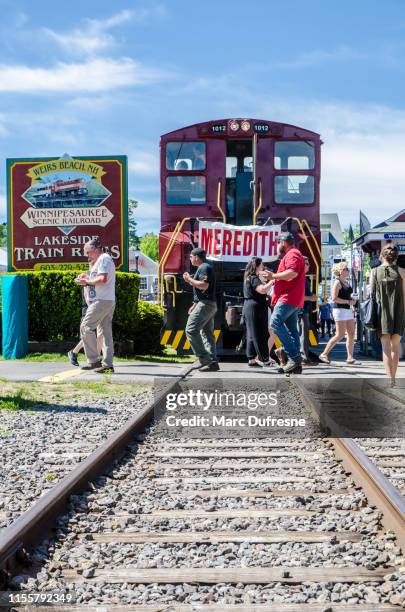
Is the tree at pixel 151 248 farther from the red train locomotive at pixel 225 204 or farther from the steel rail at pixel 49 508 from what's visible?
the steel rail at pixel 49 508

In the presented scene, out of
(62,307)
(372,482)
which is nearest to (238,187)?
(62,307)

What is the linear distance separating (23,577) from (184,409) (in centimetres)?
507

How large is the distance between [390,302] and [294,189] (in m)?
6.35

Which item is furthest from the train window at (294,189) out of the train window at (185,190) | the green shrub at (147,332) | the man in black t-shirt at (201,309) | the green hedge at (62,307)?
the man in black t-shirt at (201,309)

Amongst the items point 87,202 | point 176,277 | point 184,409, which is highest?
point 87,202

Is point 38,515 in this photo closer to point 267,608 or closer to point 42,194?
point 267,608

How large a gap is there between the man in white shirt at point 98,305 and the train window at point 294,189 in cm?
506

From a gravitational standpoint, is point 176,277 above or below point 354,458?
above

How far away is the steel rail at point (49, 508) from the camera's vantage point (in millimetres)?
3428

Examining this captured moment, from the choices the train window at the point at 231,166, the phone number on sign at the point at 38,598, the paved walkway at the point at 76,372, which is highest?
the train window at the point at 231,166

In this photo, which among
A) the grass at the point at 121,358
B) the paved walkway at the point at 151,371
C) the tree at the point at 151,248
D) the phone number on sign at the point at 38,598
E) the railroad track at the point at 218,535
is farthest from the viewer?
the tree at the point at 151,248

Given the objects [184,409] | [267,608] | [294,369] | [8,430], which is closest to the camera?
[267,608]

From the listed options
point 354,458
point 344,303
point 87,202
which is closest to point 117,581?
point 354,458

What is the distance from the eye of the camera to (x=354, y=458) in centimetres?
547
